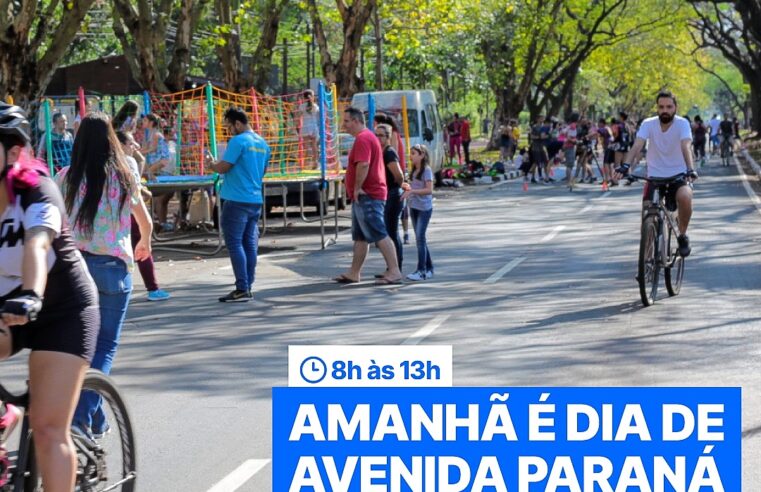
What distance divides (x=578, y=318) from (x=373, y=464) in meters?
7.23

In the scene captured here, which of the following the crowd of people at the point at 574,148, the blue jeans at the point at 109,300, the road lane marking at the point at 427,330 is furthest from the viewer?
the crowd of people at the point at 574,148

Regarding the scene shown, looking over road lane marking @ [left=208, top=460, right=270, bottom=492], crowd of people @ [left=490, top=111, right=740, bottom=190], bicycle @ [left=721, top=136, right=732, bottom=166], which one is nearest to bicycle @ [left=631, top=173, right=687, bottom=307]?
road lane marking @ [left=208, top=460, right=270, bottom=492]

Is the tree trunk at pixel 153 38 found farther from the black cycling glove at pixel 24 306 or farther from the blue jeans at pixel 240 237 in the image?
the black cycling glove at pixel 24 306

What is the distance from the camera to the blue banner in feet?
13.7

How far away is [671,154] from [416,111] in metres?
18.9

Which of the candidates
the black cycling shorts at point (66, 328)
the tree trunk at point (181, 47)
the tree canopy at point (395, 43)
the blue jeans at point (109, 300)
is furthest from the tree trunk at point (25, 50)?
the black cycling shorts at point (66, 328)

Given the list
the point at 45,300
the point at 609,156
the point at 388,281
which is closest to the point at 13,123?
the point at 45,300

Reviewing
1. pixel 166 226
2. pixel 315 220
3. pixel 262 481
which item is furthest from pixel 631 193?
pixel 262 481

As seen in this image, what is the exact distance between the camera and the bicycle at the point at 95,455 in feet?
15.8

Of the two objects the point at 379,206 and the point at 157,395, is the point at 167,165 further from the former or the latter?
the point at 157,395

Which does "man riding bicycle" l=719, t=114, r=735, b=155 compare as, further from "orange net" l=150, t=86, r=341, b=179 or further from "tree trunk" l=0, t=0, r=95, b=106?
"tree trunk" l=0, t=0, r=95, b=106

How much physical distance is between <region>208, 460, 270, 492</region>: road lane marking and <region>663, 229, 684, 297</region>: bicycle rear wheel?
6.51 meters

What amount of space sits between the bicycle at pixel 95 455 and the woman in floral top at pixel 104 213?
1.07 metres

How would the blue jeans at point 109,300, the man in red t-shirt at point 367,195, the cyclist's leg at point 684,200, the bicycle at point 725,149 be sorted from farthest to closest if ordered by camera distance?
1. the bicycle at point 725,149
2. the man in red t-shirt at point 367,195
3. the cyclist's leg at point 684,200
4. the blue jeans at point 109,300
